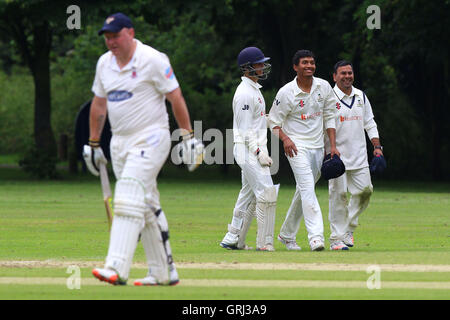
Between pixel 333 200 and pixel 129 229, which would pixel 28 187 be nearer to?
pixel 333 200

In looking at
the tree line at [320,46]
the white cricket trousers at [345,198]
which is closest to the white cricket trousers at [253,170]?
the white cricket trousers at [345,198]

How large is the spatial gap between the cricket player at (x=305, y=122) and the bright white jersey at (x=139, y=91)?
4.05 m

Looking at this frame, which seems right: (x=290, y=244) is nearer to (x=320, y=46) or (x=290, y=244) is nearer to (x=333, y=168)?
(x=333, y=168)

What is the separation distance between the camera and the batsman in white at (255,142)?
12469 millimetres

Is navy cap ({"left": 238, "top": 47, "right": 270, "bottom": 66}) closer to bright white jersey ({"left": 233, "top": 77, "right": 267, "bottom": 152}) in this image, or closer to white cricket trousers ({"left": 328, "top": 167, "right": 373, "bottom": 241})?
bright white jersey ({"left": 233, "top": 77, "right": 267, "bottom": 152})

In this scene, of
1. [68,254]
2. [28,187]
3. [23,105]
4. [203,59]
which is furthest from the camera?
[23,105]

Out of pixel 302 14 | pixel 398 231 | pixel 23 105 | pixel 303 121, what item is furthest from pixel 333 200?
pixel 23 105

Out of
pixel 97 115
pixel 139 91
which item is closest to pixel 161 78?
pixel 139 91

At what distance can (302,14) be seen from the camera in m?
36.1

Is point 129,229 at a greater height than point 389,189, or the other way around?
point 129,229

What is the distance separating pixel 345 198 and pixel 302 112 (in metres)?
1.34

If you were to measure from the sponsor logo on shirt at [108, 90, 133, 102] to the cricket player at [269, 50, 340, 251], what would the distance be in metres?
4.14

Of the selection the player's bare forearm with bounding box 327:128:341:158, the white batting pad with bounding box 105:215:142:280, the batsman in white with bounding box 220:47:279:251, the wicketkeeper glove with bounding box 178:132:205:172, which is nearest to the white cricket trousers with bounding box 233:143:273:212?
the batsman in white with bounding box 220:47:279:251

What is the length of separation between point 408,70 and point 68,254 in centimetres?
2685
